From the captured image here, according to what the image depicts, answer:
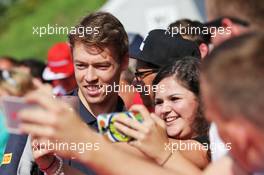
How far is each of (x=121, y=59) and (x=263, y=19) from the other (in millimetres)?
1519

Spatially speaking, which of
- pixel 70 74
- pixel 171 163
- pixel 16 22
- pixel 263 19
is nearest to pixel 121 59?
pixel 171 163

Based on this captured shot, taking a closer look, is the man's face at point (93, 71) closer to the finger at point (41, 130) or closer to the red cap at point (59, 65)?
the finger at point (41, 130)

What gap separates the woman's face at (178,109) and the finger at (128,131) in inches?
39.0

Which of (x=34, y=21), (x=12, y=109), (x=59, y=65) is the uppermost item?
(x=34, y=21)

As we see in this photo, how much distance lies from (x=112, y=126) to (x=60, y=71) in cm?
425

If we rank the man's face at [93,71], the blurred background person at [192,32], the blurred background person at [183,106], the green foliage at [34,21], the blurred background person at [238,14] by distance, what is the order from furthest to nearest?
the green foliage at [34,21] < the blurred background person at [192,32] < the man's face at [93,71] < the blurred background person at [183,106] < the blurred background person at [238,14]

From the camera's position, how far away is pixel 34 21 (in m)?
16.5

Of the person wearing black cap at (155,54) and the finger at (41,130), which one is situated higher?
the person wearing black cap at (155,54)

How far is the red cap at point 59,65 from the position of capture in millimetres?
6543

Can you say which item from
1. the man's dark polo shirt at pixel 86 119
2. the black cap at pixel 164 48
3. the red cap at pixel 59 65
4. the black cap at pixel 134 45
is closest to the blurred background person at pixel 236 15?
the man's dark polo shirt at pixel 86 119

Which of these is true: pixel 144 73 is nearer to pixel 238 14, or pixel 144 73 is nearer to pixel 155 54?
pixel 155 54

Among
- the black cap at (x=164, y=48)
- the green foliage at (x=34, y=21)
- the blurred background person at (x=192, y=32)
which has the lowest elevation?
the black cap at (x=164, y=48)

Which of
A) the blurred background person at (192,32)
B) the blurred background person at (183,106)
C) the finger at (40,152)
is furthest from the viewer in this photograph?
the blurred background person at (192,32)

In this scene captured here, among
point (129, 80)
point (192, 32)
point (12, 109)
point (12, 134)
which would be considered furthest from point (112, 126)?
point (192, 32)
